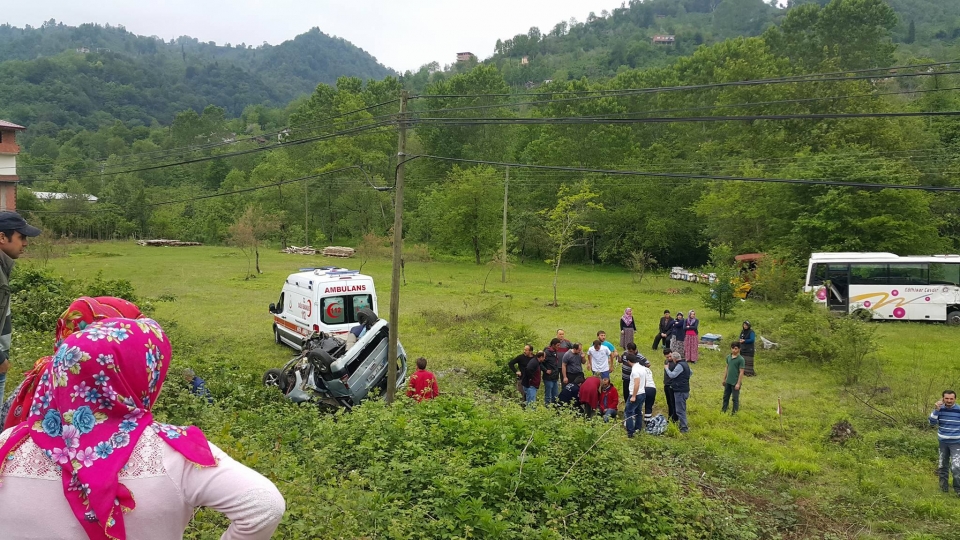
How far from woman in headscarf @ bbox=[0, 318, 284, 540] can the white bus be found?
24496mm

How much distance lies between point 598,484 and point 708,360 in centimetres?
1139

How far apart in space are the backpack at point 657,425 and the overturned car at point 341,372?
467cm

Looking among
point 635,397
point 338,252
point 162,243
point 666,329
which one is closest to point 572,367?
point 635,397

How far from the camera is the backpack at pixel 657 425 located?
11414mm

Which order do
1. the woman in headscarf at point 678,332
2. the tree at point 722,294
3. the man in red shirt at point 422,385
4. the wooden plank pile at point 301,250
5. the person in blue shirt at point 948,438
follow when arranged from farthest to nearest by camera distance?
the wooden plank pile at point 301,250 < the tree at point 722,294 < the woman in headscarf at point 678,332 < the man in red shirt at point 422,385 < the person in blue shirt at point 948,438

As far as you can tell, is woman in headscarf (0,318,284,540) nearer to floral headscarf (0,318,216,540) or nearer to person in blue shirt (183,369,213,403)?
floral headscarf (0,318,216,540)

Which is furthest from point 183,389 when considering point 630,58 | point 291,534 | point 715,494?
point 630,58

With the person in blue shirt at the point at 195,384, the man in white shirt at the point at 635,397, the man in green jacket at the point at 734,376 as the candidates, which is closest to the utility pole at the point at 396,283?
the person in blue shirt at the point at 195,384

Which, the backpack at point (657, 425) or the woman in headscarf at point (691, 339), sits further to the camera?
the woman in headscarf at point (691, 339)

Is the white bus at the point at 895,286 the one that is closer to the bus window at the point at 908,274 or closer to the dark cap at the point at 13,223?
the bus window at the point at 908,274

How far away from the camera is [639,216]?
4928 centimetres

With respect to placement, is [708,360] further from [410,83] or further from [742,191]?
[410,83]

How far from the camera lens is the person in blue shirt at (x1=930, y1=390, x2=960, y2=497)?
9.16 metres

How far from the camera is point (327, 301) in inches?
607
